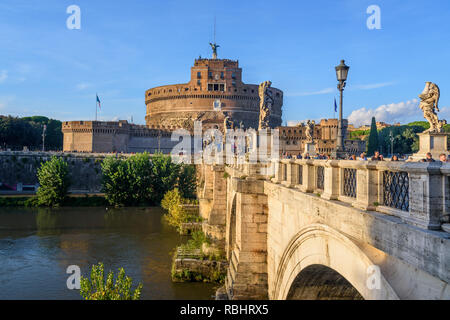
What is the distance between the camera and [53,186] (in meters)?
32.2

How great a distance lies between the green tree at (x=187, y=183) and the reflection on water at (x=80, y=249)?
4.48 m

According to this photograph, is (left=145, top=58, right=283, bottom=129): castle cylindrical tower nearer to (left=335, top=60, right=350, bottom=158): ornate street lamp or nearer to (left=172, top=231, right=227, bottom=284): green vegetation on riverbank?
(left=172, top=231, right=227, bottom=284): green vegetation on riverbank

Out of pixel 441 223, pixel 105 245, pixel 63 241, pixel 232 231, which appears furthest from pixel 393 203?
pixel 63 241

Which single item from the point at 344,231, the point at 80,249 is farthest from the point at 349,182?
the point at 80,249

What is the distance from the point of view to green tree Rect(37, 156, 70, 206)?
31891 mm

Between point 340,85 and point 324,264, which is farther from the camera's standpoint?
point 340,85

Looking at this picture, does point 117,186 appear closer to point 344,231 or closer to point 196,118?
point 344,231

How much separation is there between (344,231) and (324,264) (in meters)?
0.91

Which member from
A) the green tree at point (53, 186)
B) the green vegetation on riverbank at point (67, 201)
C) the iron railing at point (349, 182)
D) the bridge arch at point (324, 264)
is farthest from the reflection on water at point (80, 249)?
the iron railing at point (349, 182)

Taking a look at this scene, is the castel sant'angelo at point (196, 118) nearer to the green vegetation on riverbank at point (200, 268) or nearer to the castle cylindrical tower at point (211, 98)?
the castle cylindrical tower at point (211, 98)

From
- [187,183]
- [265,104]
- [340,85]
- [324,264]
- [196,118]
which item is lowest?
[187,183]

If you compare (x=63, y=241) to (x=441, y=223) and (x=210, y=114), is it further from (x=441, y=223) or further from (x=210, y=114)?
(x=210, y=114)

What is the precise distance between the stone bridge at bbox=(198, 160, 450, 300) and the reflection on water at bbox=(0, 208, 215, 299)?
4533mm
